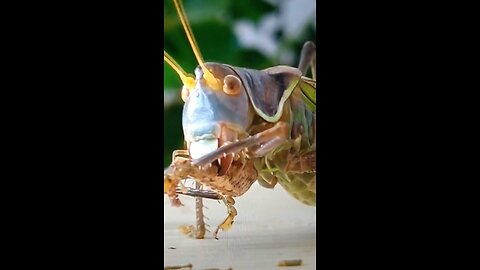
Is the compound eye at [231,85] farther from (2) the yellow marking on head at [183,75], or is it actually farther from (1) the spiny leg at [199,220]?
(1) the spiny leg at [199,220]

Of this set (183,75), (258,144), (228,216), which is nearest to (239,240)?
(228,216)

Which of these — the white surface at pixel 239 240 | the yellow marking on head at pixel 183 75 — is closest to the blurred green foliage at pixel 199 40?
the yellow marking on head at pixel 183 75

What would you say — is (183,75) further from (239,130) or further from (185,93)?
(239,130)

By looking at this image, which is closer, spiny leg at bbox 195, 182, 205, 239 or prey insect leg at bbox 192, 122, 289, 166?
prey insect leg at bbox 192, 122, 289, 166

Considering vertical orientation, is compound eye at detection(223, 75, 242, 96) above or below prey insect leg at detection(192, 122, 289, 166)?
above

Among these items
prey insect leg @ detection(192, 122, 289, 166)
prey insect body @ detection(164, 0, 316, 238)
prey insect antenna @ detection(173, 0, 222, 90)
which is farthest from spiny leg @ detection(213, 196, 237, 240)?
prey insect antenna @ detection(173, 0, 222, 90)

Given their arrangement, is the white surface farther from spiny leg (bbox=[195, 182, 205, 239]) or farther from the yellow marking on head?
the yellow marking on head

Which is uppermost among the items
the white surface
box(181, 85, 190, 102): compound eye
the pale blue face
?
box(181, 85, 190, 102): compound eye
